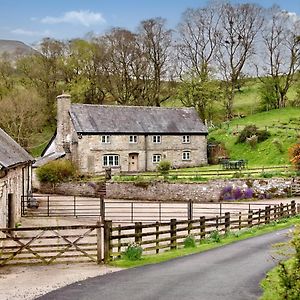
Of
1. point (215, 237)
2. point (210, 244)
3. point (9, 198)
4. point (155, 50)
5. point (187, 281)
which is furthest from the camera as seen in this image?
point (155, 50)

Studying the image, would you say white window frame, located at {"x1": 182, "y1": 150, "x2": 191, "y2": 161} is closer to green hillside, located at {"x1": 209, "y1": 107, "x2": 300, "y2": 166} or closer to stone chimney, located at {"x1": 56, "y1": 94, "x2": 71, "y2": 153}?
green hillside, located at {"x1": 209, "y1": 107, "x2": 300, "y2": 166}

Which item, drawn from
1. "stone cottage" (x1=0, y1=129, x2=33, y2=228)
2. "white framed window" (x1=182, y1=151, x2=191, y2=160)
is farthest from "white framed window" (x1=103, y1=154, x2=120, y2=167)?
"stone cottage" (x1=0, y1=129, x2=33, y2=228)

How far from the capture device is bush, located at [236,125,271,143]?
58.1 m

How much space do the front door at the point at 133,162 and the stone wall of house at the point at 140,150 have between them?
0.25 m

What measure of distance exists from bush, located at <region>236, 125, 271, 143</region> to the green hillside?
0.52 meters

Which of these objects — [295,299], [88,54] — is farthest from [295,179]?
[88,54]

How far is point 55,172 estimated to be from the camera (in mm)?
47875

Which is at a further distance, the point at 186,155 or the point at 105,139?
the point at 186,155

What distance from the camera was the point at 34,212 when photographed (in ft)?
120

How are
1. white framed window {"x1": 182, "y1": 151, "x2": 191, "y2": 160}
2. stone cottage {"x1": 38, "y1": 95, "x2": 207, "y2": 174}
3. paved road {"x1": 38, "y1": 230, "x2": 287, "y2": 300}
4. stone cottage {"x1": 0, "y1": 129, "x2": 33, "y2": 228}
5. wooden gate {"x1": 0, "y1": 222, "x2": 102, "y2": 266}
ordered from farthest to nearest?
white framed window {"x1": 182, "y1": 151, "x2": 191, "y2": 160}
stone cottage {"x1": 38, "y1": 95, "x2": 207, "y2": 174}
stone cottage {"x1": 0, "y1": 129, "x2": 33, "y2": 228}
wooden gate {"x1": 0, "y1": 222, "x2": 102, "y2": 266}
paved road {"x1": 38, "y1": 230, "x2": 287, "y2": 300}

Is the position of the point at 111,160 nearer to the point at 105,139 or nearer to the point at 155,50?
the point at 105,139

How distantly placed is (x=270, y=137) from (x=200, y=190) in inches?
672

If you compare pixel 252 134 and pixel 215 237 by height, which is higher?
pixel 252 134

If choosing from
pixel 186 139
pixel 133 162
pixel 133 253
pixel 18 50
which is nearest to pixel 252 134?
pixel 186 139
